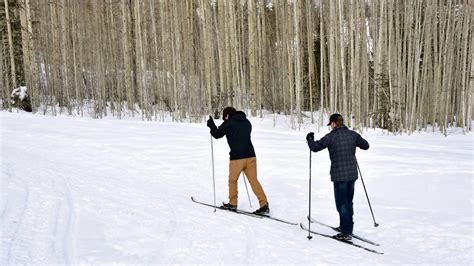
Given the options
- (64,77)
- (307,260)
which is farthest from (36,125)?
(307,260)

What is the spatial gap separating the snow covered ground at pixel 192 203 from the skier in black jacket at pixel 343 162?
35cm

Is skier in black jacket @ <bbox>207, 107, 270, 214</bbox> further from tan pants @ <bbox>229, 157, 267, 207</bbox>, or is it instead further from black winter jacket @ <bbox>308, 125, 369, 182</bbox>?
black winter jacket @ <bbox>308, 125, 369, 182</bbox>

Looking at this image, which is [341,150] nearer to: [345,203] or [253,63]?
[345,203]

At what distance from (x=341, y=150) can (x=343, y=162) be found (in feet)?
0.48

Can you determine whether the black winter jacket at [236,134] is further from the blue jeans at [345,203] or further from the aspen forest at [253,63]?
the aspen forest at [253,63]

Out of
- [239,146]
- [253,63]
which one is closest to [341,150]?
[239,146]

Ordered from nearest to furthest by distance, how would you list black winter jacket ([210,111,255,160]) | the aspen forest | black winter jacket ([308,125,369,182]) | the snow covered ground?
the snow covered ground → black winter jacket ([308,125,369,182]) → black winter jacket ([210,111,255,160]) → the aspen forest

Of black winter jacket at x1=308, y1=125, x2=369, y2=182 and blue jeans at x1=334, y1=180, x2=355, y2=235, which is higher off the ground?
black winter jacket at x1=308, y1=125, x2=369, y2=182

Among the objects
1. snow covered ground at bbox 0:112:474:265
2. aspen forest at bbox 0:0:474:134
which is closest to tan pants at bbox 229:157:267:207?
snow covered ground at bbox 0:112:474:265

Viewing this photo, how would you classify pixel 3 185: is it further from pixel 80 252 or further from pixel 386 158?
pixel 386 158

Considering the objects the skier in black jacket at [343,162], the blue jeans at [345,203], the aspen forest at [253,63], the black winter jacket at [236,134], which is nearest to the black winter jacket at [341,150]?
the skier in black jacket at [343,162]

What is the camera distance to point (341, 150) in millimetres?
5051

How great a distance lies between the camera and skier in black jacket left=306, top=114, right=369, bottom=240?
503 cm

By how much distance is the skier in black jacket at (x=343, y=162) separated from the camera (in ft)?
16.5
